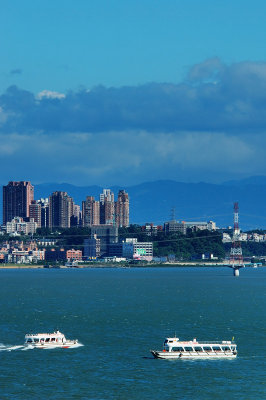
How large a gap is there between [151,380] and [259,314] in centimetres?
4455

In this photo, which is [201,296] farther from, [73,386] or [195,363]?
[73,386]

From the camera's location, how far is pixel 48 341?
67812mm

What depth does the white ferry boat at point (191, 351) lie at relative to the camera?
202 feet

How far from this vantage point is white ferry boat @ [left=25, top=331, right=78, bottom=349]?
67062 mm

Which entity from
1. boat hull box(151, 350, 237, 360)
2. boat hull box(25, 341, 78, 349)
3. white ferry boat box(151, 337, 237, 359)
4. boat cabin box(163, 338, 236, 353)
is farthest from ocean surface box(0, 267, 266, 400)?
boat cabin box(163, 338, 236, 353)

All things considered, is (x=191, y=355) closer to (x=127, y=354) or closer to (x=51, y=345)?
(x=127, y=354)

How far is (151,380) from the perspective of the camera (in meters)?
54.2

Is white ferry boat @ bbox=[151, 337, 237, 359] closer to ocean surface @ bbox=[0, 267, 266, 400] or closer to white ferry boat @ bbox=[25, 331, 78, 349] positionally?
ocean surface @ bbox=[0, 267, 266, 400]

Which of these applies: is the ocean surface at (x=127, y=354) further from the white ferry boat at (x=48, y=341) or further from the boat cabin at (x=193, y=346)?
the boat cabin at (x=193, y=346)

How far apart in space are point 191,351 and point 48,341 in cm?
1232

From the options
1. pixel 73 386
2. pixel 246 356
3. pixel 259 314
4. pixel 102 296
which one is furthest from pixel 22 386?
pixel 102 296

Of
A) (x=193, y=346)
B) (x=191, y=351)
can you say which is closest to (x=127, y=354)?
(x=191, y=351)

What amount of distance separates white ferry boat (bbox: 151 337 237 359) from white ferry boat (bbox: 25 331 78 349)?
8.50 m

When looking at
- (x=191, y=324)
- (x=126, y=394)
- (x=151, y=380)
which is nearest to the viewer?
(x=126, y=394)
